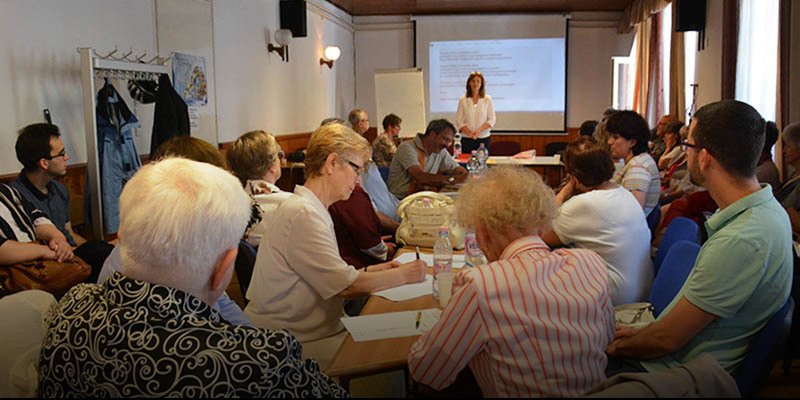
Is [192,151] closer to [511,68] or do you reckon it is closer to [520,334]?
[520,334]

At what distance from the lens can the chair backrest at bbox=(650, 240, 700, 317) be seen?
2.22 m

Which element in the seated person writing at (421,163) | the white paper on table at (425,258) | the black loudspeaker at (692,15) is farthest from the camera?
the black loudspeaker at (692,15)

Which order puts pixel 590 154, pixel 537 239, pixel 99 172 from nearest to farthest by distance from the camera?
pixel 537 239 → pixel 590 154 → pixel 99 172

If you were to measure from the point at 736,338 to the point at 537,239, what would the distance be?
63cm

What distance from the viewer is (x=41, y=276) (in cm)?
308

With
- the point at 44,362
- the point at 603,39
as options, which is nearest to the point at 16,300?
the point at 44,362

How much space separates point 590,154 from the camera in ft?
9.40

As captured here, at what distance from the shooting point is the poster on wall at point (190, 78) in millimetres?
5629

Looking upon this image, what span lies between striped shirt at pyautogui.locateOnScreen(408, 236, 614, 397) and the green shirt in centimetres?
35

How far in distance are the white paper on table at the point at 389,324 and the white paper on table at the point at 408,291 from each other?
0.16 metres

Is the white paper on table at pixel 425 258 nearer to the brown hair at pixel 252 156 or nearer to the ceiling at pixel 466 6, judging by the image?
the brown hair at pixel 252 156

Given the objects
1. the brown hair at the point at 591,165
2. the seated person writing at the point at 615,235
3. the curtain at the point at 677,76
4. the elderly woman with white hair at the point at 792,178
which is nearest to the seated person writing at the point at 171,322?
the seated person writing at the point at 615,235

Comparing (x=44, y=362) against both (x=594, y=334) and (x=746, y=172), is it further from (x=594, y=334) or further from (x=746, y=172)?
(x=746, y=172)

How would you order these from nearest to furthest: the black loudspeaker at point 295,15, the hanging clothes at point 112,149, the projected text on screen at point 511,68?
the hanging clothes at point 112,149, the black loudspeaker at point 295,15, the projected text on screen at point 511,68
